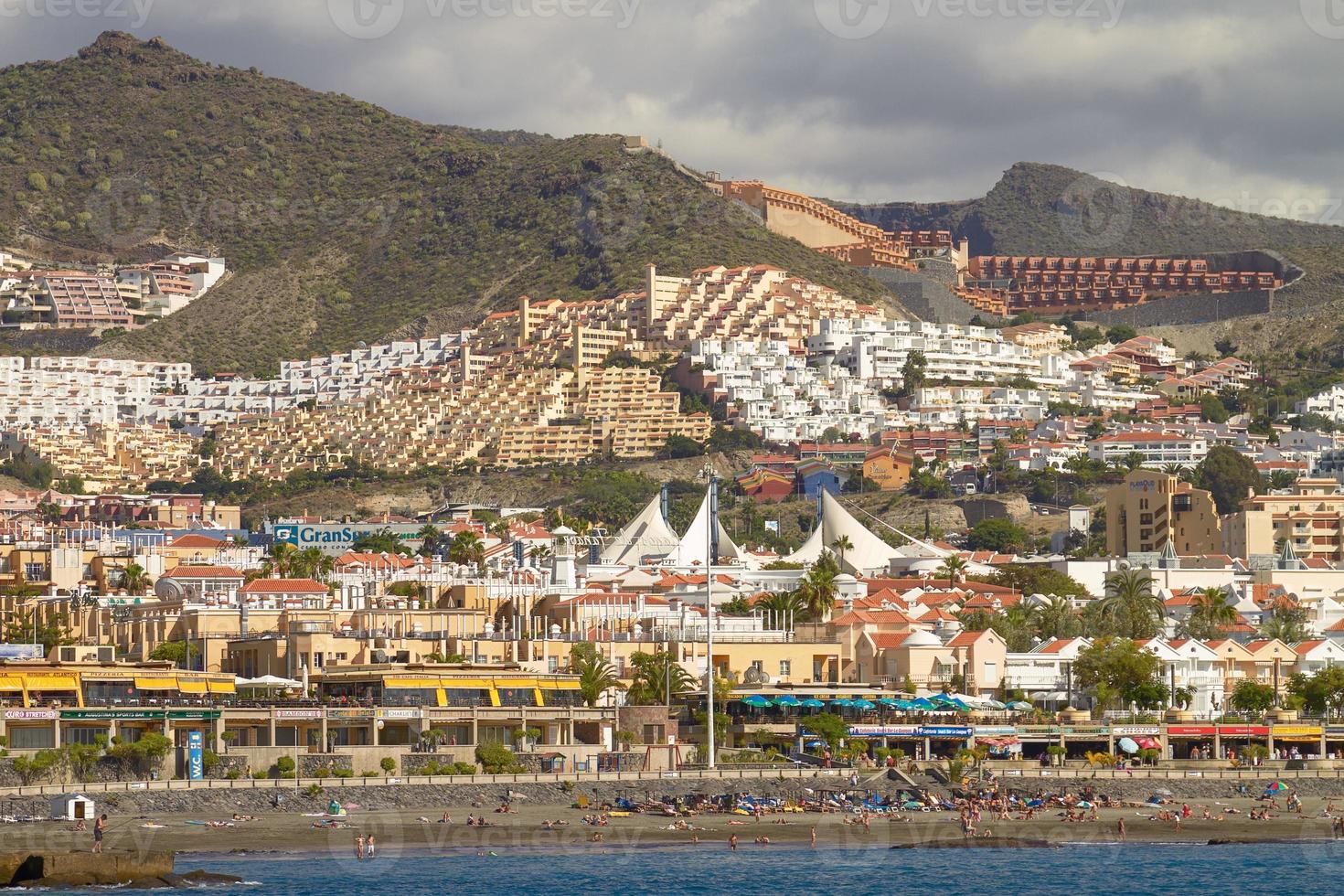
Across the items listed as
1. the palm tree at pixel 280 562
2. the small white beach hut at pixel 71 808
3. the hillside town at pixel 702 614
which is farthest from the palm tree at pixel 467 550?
the small white beach hut at pixel 71 808

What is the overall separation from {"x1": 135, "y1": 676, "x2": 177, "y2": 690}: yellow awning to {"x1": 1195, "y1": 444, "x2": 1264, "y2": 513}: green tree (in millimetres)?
102243

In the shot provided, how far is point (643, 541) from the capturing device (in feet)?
445

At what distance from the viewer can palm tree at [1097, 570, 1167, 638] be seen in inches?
4193

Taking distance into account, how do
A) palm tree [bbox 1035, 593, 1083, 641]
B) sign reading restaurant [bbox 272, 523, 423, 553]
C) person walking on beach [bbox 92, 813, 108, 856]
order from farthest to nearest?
sign reading restaurant [bbox 272, 523, 423, 553], palm tree [bbox 1035, 593, 1083, 641], person walking on beach [bbox 92, 813, 108, 856]

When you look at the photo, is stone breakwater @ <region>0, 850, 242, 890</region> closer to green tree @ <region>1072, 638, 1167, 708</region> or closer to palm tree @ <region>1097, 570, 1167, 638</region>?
green tree @ <region>1072, 638, 1167, 708</region>

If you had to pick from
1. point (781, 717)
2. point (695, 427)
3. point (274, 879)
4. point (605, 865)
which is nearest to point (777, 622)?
point (781, 717)

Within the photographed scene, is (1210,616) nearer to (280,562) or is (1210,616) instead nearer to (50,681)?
(280,562)

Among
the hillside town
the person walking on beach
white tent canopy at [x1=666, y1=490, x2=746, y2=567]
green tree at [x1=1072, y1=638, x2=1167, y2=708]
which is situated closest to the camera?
the person walking on beach

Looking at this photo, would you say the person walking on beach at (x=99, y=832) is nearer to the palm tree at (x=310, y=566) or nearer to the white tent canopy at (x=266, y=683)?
the white tent canopy at (x=266, y=683)

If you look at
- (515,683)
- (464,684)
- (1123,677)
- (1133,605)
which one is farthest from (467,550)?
(464,684)

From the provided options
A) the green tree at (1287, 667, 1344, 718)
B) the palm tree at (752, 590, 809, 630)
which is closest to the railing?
the palm tree at (752, 590, 809, 630)

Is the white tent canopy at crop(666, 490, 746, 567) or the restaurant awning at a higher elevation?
the white tent canopy at crop(666, 490, 746, 567)

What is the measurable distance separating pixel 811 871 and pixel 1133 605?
148ft

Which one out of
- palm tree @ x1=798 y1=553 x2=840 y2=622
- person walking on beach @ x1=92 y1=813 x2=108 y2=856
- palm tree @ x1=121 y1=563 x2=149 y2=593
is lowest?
person walking on beach @ x1=92 y1=813 x2=108 y2=856
